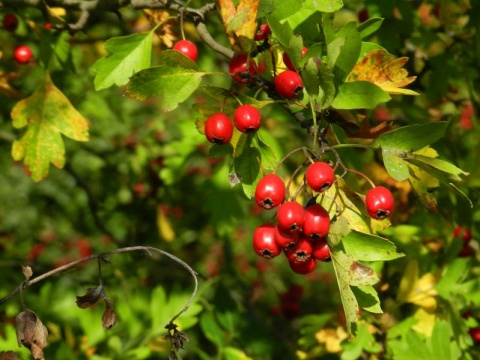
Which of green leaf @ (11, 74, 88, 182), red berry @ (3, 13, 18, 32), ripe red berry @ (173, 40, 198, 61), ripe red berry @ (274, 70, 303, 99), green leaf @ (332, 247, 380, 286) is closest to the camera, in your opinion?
green leaf @ (332, 247, 380, 286)

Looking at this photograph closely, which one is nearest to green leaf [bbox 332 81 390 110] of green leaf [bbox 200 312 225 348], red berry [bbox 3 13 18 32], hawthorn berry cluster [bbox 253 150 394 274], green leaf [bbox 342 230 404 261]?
hawthorn berry cluster [bbox 253 150 394 274]

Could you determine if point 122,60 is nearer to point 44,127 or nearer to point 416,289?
point 44,127

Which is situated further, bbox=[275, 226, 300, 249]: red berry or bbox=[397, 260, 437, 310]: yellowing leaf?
bbox=[397, 260, 437, 310]: yellowing leaf

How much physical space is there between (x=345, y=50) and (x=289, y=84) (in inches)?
5.3

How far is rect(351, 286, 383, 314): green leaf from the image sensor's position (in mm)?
1354

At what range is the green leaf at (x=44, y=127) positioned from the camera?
2.10 m

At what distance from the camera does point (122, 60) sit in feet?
5.74

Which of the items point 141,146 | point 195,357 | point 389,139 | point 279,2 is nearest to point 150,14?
point 279,2

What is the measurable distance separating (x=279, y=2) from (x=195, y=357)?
2646 millimetres

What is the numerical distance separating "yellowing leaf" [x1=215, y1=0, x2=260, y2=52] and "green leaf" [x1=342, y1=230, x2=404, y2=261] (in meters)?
0.46

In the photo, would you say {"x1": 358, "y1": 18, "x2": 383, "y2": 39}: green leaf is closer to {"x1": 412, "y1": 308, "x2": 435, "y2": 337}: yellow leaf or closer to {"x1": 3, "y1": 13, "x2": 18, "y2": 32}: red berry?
{"x1": 412, "y1": 308, "x2": 435, "y2": 337}: yellow leaf

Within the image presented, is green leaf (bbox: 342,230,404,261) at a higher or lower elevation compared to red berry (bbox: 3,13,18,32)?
higher

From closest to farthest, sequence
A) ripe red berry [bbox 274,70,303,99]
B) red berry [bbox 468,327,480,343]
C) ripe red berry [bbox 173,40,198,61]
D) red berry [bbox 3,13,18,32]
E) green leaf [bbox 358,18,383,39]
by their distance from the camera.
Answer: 1. ripe red berry [bbox 274,70,303,99]
2. green leaf [bbox 358,18,383,39]
3. ripe red berry [bbox 173,40,198,61]
4. red berry [bbox 468,327,480,343]
5. red berry [bbox 3,13,18,32]

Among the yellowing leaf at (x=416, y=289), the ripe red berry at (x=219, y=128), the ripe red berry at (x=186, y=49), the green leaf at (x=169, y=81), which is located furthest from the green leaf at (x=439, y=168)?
the yellowing leaf at (x=416, y=289)
